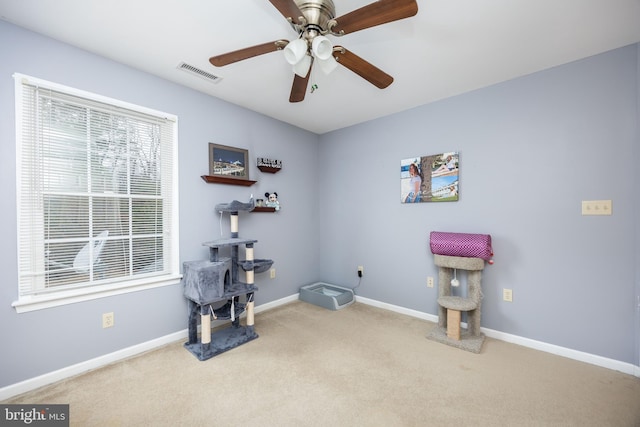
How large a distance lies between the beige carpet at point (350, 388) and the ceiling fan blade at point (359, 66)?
2.14 metres

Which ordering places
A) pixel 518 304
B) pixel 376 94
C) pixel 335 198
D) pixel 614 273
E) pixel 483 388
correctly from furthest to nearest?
pixel 335 198
pixel 376 94
pixel 518 304
pixel 614 273
pixel 483 388

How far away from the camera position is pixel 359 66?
165cm

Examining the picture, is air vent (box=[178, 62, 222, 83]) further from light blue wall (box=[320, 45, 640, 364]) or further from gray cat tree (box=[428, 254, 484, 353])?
gray cat tree (box=[428, 254, 484, 353])

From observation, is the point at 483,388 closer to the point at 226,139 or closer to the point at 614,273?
the point at 614,273

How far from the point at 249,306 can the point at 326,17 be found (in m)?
2.41

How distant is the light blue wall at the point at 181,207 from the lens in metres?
1.76

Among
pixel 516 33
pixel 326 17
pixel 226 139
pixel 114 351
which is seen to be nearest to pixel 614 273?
pixel 516 33

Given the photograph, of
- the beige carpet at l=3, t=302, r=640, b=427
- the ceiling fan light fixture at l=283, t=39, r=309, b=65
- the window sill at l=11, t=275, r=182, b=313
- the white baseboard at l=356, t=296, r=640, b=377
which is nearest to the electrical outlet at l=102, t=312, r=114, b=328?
the window sill at l=11, t=275, r=182, b=313

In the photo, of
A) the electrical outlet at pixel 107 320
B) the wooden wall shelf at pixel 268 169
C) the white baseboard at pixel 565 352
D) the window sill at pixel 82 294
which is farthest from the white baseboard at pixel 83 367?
the white baseboard at pixel 565 352

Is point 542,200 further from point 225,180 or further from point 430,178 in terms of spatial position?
point 225,180

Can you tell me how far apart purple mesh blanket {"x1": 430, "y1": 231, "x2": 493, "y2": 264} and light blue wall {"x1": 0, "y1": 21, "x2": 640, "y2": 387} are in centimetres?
19

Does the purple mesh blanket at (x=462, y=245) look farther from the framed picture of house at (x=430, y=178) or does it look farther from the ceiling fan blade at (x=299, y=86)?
the ceiling fan blade at (x=299, y=86)

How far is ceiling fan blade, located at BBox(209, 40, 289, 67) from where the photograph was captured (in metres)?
1.47

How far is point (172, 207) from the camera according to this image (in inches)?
99.5
